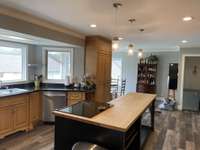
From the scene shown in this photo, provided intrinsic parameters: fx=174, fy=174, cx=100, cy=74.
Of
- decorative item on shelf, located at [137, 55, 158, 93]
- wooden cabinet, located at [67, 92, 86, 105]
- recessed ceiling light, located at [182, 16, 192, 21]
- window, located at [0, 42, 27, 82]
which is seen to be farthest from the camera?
decorative item on shelf, located at [137, 55, 158, 93]

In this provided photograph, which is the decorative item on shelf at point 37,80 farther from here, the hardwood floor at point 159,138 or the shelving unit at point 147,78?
the shelving unit at point 147,78

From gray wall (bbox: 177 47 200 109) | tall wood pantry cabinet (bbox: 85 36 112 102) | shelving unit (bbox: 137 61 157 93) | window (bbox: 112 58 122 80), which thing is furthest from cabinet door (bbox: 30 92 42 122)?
window (bbox: 112 58 122 80)

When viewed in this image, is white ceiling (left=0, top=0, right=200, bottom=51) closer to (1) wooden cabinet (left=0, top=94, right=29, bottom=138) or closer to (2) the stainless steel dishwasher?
(1) wooden cabinet (left=0, top=94, right=29, bottom=138)

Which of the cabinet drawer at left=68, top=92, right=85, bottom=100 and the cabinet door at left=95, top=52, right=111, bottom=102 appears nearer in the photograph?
the cabinet drawer at left=68, top=92, right=85, bottom=100

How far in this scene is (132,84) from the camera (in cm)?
959

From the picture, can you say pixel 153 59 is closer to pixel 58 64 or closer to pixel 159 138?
pixel 58 64

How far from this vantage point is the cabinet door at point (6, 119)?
343 centimetres

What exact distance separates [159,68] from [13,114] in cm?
699

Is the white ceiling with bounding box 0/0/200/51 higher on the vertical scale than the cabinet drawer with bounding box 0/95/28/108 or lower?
higher

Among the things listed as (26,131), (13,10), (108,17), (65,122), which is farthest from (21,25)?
(26,131)

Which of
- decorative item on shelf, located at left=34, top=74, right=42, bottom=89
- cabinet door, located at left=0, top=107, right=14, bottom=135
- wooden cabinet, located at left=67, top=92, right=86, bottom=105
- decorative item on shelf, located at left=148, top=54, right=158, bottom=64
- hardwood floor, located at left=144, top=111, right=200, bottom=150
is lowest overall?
hardwood floor, located at left=144, top=111, right=200, bottom=150

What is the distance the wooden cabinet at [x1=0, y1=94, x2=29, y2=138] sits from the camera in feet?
11.3

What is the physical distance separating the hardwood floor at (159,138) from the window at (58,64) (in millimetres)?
1494

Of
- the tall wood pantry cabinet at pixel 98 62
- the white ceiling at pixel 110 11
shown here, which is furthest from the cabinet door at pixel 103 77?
the white ceiling at pixel 110 11
